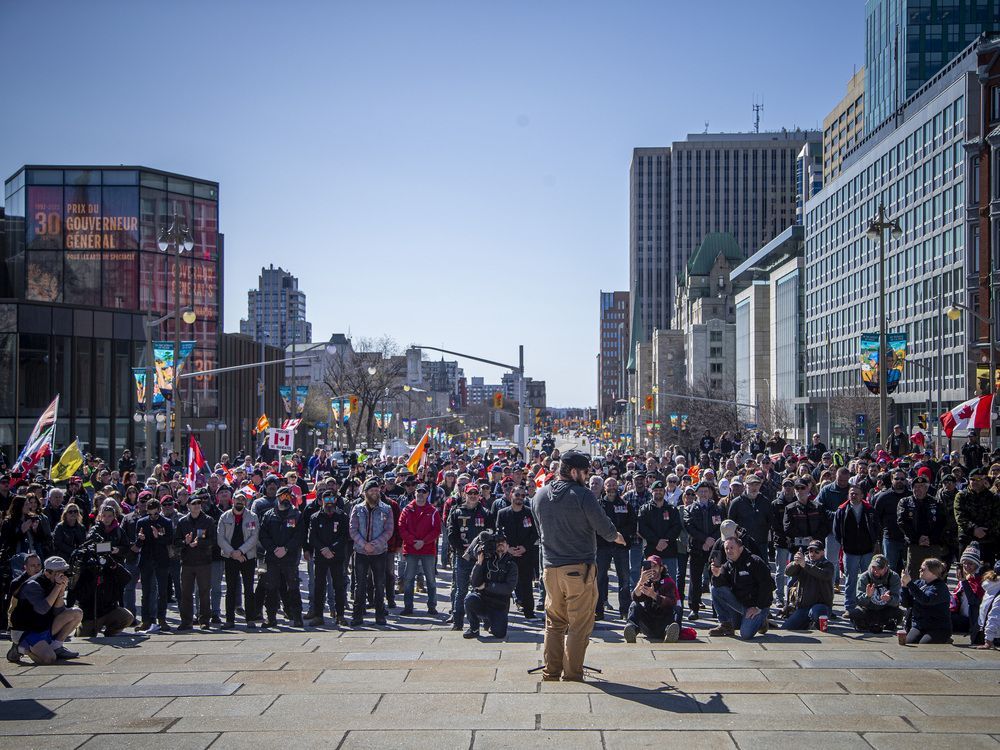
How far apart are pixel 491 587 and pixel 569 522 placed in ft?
12.4

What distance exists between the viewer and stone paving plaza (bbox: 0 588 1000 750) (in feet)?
24.4

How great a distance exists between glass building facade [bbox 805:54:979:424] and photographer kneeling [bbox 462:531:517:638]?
41616 mm

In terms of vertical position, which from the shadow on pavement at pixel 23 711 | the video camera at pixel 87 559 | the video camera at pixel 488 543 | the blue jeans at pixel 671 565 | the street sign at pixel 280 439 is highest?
the street sign at pixel 280 439

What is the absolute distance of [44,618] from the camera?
11.1 m

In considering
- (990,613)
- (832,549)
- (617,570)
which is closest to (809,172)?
(832,549)

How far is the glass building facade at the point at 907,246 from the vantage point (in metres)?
56.7

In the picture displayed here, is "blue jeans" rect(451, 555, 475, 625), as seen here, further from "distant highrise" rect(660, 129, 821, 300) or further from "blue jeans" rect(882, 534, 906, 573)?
"distant highrise" rect(660, 129, 821, 300)

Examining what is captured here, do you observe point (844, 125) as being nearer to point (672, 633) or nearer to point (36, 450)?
point (36, 450)

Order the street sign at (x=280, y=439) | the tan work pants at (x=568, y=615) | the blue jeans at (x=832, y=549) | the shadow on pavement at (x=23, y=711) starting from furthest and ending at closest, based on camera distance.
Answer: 1. the street sign at (x=280, y=439)
2. the blue jeans at (x=832, y=549)
3. the tan work pants at (x=568, y=615)
4. the shadow on pavement at (x=23, y=711)

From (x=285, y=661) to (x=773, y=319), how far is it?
97.0 m

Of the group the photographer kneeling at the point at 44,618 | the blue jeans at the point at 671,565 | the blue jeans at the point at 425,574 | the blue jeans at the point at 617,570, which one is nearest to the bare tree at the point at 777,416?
the blue jeans at the point at 671,565

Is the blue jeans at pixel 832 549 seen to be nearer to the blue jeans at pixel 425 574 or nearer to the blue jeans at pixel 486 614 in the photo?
the blue jeans at pixel 486 614

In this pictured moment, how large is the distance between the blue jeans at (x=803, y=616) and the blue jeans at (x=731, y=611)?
691 mm

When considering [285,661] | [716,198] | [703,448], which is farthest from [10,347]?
[716,198]
